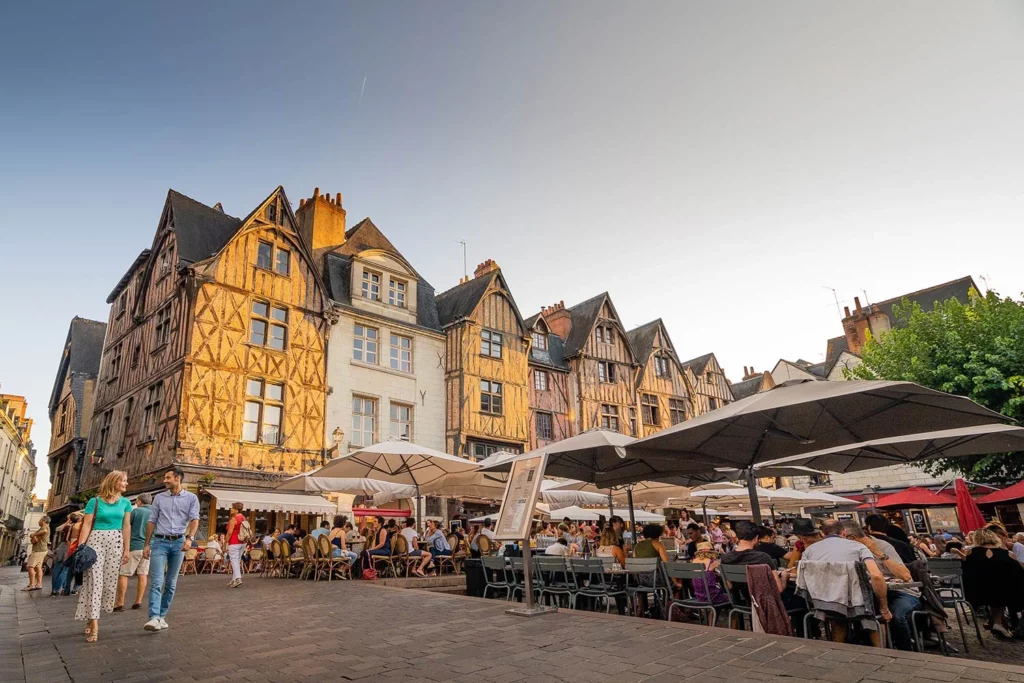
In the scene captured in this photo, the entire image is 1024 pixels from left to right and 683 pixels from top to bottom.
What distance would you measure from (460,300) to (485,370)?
11.6 ft

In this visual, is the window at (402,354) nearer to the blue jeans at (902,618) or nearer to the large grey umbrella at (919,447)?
the large grey umbrella at (919,447)

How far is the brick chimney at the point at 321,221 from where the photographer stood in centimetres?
2277

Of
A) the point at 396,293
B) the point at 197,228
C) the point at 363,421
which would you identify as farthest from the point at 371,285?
the point at 197,228

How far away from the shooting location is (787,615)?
5.01 meters

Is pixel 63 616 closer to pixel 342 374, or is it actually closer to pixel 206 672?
pixel 206 672

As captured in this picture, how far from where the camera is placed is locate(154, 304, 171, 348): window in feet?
61.6

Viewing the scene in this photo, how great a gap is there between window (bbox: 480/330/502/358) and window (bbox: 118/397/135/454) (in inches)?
479

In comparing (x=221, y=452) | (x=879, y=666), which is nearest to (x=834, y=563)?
(x=879, y=666)

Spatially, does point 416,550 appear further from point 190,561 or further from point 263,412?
point 263,412

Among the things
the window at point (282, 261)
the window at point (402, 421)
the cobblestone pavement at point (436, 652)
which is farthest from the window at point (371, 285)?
the cobblestone pavement at point (436, 652)

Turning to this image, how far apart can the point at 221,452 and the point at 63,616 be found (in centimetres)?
960

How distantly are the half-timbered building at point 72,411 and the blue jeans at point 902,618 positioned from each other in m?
28.2

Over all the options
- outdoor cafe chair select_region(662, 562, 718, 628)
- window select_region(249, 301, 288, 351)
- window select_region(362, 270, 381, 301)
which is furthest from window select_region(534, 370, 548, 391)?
outdoor cafe chair select_region(662, 562, 718, 628)

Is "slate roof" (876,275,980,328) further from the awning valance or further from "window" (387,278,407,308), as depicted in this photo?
the awning valance
